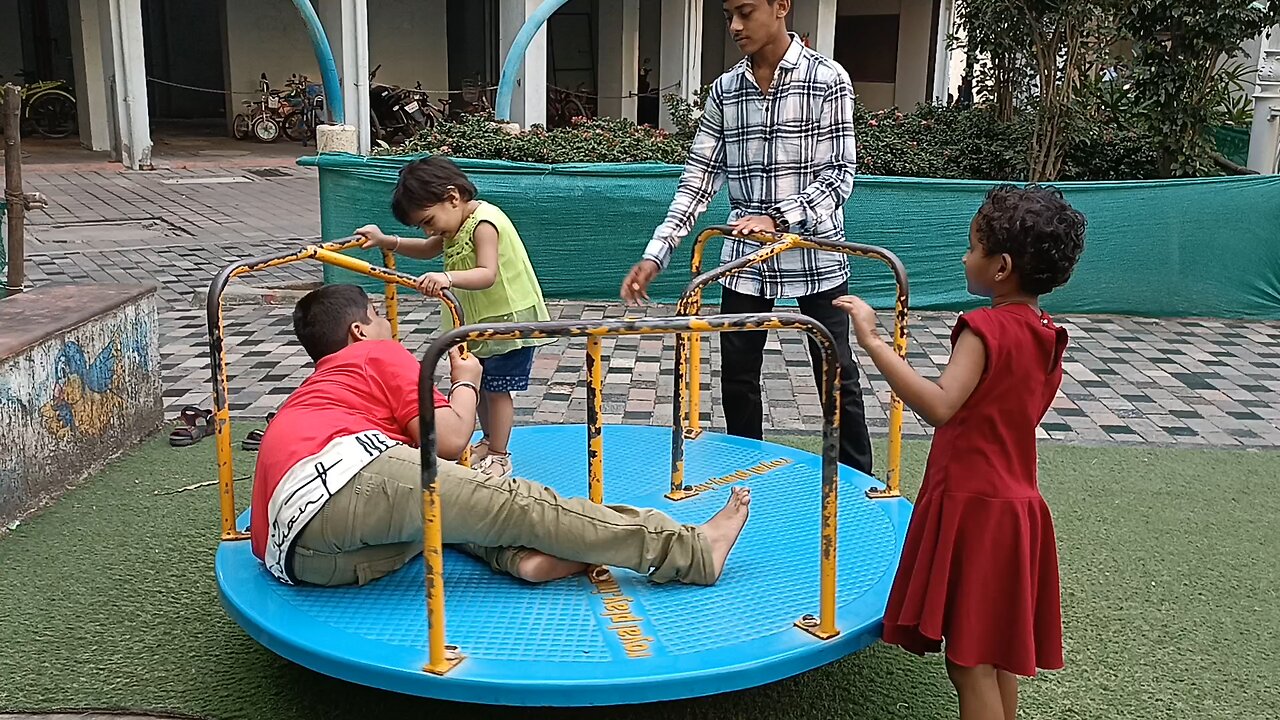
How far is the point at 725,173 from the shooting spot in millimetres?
3854

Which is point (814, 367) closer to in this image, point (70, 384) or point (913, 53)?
point (70, 384)

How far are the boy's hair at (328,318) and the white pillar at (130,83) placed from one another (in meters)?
12.7

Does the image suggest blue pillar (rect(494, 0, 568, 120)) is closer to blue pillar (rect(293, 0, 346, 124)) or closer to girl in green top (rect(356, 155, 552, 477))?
blue pillar (rect(293, 0, 346, 124))

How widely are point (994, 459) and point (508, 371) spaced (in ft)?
6.27

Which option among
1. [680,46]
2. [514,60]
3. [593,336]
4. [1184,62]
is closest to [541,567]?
[593,336]

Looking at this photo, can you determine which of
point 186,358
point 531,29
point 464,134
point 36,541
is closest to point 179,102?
point 531,29

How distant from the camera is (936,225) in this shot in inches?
278

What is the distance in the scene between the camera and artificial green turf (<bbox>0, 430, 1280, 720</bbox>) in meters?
2.78

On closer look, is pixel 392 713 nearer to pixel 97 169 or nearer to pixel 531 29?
pixel 531 29

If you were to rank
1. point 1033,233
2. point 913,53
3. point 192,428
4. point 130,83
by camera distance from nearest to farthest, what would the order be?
point 1033,233
point 192,428
point 130,83
point 913,53

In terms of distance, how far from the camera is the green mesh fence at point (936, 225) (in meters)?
7.00

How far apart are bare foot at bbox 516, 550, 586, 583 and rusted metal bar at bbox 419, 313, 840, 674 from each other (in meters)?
0.40

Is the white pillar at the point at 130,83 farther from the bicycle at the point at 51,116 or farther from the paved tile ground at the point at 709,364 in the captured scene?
the paved tile ground at the point at 709,364

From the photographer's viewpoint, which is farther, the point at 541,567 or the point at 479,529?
the point at 541,567
